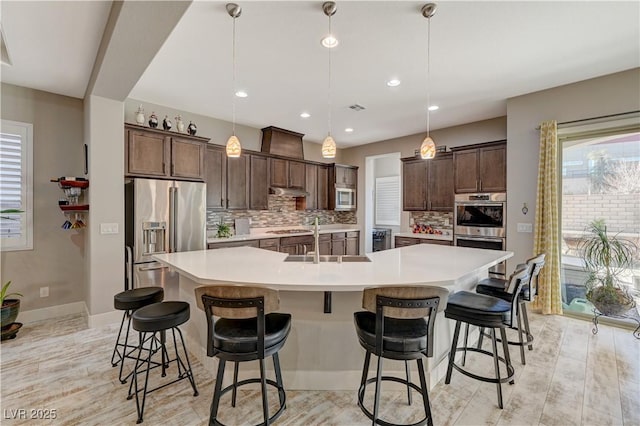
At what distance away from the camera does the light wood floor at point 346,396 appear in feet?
6.40

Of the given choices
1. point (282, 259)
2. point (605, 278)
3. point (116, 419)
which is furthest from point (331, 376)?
point (605, 278)

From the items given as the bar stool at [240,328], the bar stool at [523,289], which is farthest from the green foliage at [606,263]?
the bar stool at [240,328]

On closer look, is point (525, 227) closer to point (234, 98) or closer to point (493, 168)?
point (493, 168)

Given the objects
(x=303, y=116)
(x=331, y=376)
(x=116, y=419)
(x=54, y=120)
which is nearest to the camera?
(x=116, y=419)

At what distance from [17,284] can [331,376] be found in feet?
12.9

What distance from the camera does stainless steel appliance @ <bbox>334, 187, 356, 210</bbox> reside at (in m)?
6.77

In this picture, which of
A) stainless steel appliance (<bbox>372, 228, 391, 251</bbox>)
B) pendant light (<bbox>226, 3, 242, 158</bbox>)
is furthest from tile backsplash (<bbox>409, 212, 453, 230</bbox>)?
pendant light (<bbox>226, 3, 242, 158</bbox>)

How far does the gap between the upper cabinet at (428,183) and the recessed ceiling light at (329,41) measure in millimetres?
3395

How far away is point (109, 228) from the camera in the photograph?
354 centimetres

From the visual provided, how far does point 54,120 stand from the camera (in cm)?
375

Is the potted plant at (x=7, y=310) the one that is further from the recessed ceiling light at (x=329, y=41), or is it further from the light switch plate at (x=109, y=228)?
the recessed ceiling light at (x=329, y=41)

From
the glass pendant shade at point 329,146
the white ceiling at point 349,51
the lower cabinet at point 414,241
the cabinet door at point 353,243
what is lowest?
the cabinet door at point 353,243

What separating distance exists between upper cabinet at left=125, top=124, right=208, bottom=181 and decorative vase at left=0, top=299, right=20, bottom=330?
1807 millimetres

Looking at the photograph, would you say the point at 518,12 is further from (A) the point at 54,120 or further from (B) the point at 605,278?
(A) the point at 54,120
